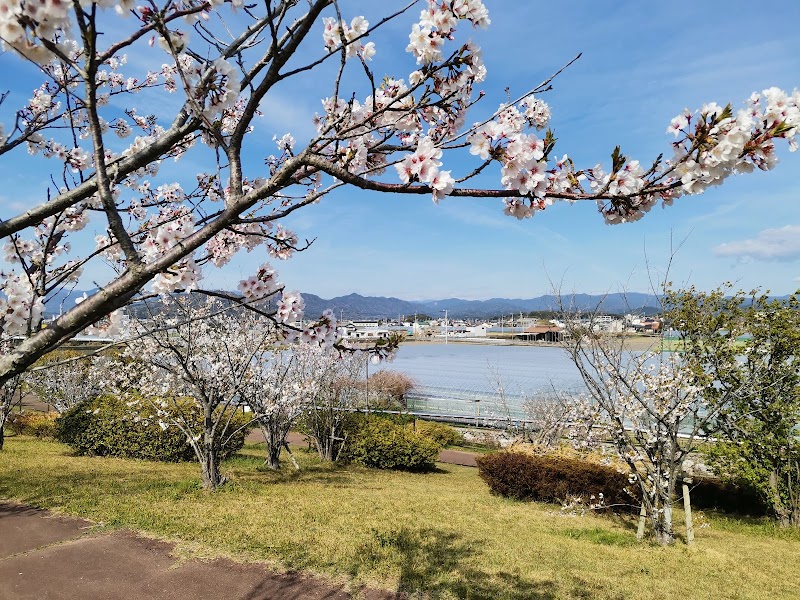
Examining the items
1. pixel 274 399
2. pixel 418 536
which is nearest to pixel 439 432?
pixel 274 399

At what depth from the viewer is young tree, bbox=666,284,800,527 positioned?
848cm

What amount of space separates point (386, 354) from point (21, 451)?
12.5 meters

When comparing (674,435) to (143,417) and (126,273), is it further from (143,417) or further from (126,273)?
(143,417)

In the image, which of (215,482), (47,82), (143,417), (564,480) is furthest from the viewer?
(143,417)

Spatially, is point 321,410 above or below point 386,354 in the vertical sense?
below

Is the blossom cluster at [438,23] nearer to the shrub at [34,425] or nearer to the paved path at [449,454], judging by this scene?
the paved path at [449,454]

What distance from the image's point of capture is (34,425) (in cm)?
1445

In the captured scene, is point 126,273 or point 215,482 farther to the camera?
point 215,482

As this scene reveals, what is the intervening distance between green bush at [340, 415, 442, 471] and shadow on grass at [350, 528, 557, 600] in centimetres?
653

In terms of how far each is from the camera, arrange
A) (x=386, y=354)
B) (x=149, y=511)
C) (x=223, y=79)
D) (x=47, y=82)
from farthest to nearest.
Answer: (x=149, y=511)
(x=47, y=82)
(x=386, y=354)
(x=223, y=79)

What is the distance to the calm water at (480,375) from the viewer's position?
17281mm

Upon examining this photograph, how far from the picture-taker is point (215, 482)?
8.02 metres

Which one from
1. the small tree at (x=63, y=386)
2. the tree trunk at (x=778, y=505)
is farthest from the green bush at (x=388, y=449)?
the small tree at (x=63, y=386)

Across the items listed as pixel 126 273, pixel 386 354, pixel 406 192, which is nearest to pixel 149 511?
pixel 386 354
